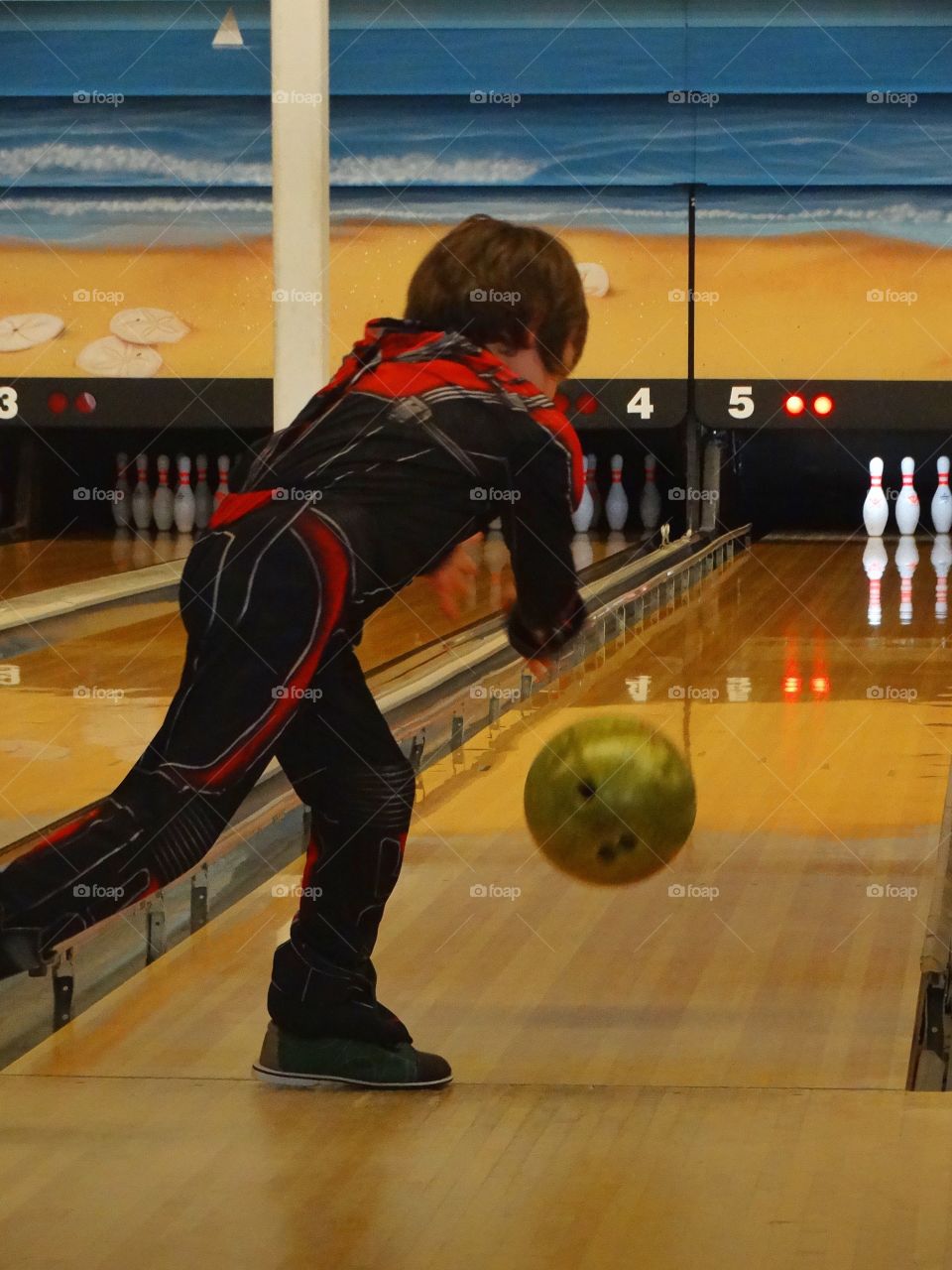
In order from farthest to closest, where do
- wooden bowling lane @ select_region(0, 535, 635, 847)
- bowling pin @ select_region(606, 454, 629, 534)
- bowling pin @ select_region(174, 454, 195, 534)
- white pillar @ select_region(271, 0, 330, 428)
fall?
bowling pin @ select_region(606, 454, 629, 534), bowling pin @ select_region(174, 454, 195, 534), wooden bowling lane @ select_region(0, 535, 635, 847), white pillar @ select_region(271, 0, 330, 428)

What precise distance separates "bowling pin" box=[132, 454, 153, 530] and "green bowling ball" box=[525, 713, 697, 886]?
4219 mm

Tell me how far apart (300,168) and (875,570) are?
12.3ft

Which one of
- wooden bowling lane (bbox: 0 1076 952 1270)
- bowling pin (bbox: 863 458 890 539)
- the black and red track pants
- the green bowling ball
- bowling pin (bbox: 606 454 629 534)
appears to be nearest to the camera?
wooden bowling lane (bbox: 0 1076 952 1270)

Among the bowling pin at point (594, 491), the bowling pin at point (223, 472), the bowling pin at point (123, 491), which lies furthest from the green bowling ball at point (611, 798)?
the bowling pin at point (123, 491)

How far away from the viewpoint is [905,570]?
5.98 meters

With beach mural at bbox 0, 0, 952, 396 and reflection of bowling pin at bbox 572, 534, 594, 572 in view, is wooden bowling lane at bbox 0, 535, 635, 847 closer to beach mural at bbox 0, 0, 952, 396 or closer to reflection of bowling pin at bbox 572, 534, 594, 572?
reflection of bowling pin at bbox 572, 534, 594, 572

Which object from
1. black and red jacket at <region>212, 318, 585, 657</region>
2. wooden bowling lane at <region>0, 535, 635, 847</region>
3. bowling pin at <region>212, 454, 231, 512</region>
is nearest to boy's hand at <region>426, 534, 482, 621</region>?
black and red jacket at <region>212, 318, 585, 657</region>

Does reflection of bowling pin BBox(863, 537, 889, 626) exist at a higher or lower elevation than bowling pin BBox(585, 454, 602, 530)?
lower

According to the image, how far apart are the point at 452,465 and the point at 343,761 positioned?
342 mm

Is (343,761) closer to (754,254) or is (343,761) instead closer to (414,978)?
(414,978)

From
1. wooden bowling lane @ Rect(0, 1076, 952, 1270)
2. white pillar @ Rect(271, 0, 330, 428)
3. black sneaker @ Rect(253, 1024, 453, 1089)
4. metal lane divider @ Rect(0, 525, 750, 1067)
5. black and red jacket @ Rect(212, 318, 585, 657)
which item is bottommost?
wooden bowling lane @ Rect(0, 1076, 952, 1270)

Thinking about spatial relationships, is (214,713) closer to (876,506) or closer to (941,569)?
(941,569)

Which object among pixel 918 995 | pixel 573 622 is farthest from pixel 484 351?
pixel 918 995

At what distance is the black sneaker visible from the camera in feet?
6.55
